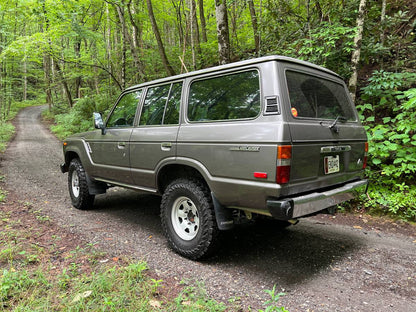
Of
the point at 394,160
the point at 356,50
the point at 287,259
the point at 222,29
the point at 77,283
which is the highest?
the point at 222,29

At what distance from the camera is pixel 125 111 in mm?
4164

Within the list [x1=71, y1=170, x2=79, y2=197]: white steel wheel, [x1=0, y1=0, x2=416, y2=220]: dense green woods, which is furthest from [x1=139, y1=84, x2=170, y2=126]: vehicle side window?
[x1=0, y1=0, x2=416, y2=220]: dense green woods

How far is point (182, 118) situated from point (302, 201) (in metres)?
1.63

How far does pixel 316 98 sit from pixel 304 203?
3.91 ft

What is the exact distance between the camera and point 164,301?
2.17 metres

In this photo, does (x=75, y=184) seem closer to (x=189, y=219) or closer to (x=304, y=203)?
(x=189, y=219)

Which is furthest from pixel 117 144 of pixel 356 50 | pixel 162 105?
pixel 356 50

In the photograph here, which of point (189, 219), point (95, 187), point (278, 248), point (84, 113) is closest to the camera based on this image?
point (189, 219)

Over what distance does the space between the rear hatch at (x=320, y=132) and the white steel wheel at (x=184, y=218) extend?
1.26m

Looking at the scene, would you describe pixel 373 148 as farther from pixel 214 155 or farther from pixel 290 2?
pixel 290 2

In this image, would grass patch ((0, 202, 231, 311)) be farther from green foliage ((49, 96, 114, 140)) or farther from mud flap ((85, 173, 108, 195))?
green foliage ((49, 96, 114, 140))

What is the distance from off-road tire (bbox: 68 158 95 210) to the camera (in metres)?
4.70

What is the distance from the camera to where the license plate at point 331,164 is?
8.79 feet

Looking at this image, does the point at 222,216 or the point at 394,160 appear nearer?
the point at 222,216
